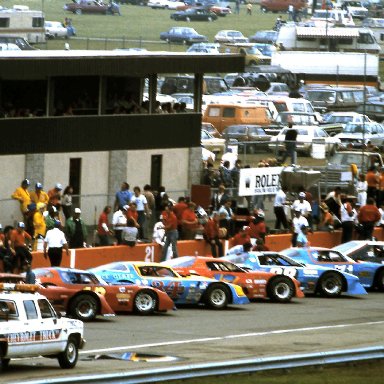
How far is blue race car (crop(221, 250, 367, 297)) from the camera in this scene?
1337 inches

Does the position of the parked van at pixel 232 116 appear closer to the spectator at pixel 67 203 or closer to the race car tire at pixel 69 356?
the spectator at pixel 67 203

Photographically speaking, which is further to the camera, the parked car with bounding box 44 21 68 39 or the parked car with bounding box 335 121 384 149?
the parked car with bounding box 44 21 68 39

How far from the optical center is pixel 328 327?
98.1 ft

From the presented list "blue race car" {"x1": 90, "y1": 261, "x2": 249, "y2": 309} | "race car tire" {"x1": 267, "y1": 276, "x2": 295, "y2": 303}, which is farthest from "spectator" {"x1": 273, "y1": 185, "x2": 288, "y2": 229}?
"blue race car" {"x1": 90, "y1": 261, "x2": 249, "y2": 309}

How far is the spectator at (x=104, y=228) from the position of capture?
34969mm

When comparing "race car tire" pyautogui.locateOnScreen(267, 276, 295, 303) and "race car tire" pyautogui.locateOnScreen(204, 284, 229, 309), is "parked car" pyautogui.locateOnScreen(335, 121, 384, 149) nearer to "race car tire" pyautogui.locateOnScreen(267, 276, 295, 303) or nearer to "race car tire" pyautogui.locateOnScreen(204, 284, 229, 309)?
"race car tire" pyautogui.locateOnScreen(267, 276, 295, 303)

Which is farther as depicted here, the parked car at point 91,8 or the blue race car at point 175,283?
the parked car at point 91,8

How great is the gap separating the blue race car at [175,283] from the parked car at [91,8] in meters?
102

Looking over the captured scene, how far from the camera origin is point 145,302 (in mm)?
30141

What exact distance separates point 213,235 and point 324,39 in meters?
66.8

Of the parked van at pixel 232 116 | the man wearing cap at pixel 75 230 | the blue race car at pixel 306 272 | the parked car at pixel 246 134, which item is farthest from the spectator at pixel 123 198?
the parked van at pixel 232 116

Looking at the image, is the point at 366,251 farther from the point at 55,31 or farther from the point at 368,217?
the point at 55,31

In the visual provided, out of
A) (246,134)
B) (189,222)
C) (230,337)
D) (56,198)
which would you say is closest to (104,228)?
(56,198)

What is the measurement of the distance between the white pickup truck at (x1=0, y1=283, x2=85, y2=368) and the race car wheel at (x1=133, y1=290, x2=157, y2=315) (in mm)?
6618
